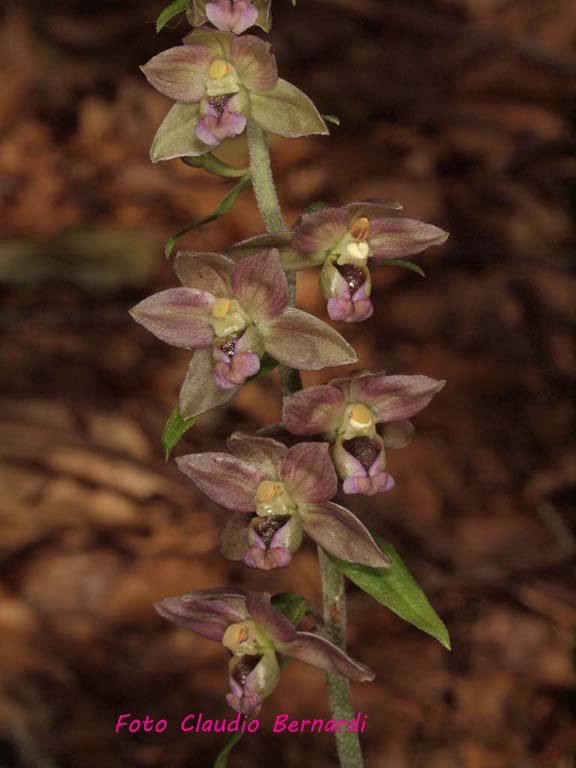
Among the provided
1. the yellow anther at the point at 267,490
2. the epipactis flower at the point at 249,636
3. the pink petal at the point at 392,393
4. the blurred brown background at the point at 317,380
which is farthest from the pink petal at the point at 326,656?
the blurred brown background at the point at 317,380

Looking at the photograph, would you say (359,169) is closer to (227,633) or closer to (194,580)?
(194,580)

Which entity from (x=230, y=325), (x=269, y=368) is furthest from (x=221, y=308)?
(x=269, y=368)

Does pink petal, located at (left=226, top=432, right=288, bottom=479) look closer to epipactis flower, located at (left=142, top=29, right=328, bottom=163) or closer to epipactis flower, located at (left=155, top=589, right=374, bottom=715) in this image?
epipactis flower, located at (left=155, top=589, right=374, bottom=715)

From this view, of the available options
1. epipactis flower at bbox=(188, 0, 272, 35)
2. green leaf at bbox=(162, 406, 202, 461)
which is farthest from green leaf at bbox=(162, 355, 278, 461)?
epipactis flower at bbox=(188, 0, 272, 35)

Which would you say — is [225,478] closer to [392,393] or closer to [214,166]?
[392,393]

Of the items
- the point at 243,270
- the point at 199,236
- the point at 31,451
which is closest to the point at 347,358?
the point at 243,270
